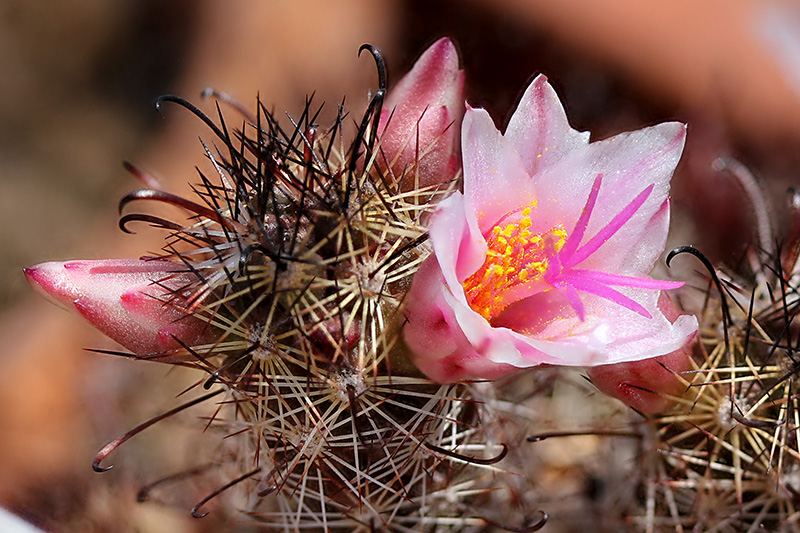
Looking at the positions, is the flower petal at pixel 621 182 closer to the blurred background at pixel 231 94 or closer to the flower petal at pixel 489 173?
the flower petal at pixel 489 173

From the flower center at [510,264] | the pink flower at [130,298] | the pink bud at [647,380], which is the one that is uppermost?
the pink flower at [130,298]

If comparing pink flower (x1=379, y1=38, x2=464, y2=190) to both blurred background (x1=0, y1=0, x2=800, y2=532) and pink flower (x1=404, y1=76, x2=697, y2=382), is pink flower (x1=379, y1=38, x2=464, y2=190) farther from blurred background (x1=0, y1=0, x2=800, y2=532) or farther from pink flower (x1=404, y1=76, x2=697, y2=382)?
blurred background (x1=0, y1=0, x2=800, y2=532)

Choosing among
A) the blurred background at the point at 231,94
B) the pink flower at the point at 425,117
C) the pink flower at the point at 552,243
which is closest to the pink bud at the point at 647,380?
the pink flower at the point at 552,243

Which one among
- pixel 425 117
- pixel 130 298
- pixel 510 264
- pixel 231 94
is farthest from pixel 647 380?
pixel 231 94

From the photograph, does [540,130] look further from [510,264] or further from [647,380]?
[647,380]

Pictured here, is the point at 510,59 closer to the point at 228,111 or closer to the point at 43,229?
the point at 228,111
